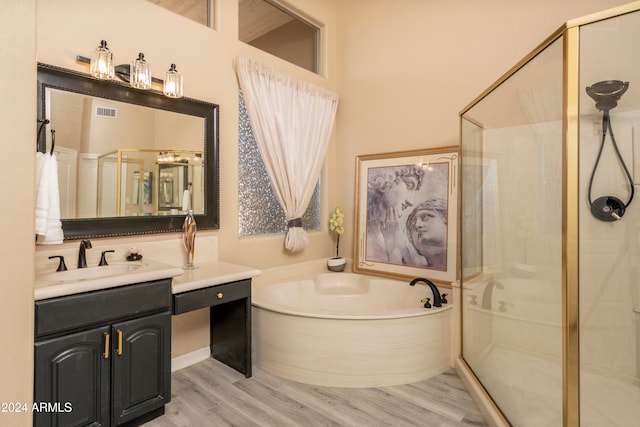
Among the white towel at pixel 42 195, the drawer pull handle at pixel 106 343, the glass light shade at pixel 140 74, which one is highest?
the glass light shade at pixel 140 74

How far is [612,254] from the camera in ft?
6.17

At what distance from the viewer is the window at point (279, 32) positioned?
117 inches

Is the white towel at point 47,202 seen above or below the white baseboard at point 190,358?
above

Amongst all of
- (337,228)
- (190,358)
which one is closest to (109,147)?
(190,358)

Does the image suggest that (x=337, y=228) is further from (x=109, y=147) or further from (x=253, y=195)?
(x=109, y=147)

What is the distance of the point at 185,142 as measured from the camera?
247 centimetres

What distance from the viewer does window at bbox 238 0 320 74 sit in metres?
2.97

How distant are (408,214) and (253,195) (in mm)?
1391

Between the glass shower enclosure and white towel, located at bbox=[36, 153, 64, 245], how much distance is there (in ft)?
7.68

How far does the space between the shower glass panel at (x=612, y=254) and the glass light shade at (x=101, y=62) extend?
7.94 ft

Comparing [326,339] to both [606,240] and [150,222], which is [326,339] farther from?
[606,240]

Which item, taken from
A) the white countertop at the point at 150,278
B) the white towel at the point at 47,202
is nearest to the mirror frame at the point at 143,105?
the white towel at the point at 47,202

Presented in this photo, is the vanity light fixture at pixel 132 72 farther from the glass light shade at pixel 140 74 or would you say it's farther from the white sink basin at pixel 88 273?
the white sink basin at pixel 88 273

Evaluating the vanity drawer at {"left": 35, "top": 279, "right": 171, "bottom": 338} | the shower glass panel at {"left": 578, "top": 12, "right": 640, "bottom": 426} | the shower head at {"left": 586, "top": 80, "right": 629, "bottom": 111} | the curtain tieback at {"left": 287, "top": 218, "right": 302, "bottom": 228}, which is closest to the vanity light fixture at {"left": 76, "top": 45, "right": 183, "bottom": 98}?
the vanity drawer at {"left": 35, "top": 279, "right": 171, "bottom": 338}
